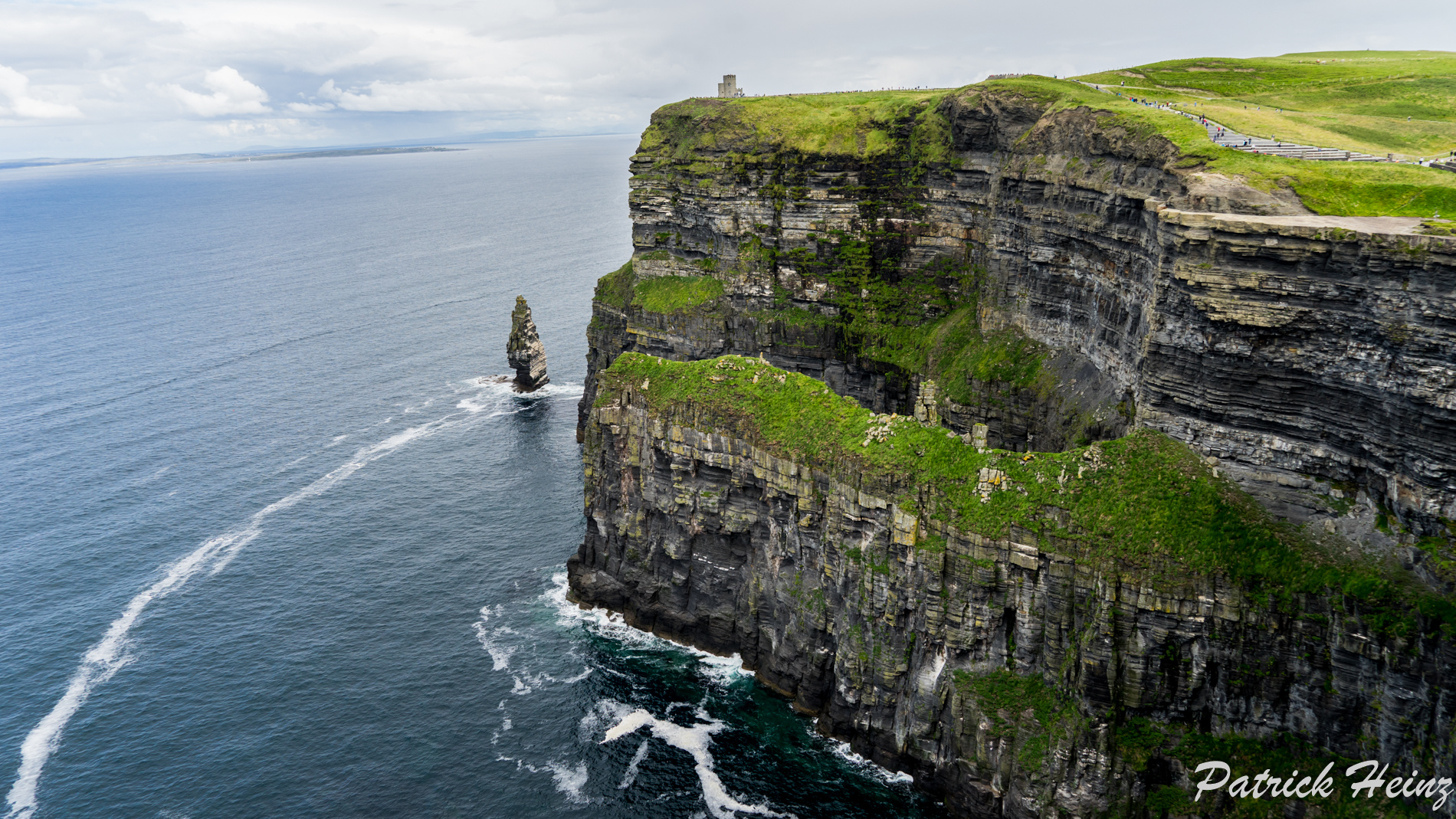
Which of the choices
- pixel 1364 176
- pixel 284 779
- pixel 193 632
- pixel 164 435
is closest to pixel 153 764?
pixel 284 779

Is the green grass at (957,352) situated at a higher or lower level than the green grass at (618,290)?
lower

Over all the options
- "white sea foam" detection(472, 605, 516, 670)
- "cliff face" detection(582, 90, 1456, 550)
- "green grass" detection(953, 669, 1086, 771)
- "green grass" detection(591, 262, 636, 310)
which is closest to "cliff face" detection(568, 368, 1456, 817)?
"green grass" detection(953, 669, 1086, 771)

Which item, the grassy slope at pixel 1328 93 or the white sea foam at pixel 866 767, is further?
the grassy slope at pixel 1328 93

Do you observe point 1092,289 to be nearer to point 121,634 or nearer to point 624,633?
point 624,633

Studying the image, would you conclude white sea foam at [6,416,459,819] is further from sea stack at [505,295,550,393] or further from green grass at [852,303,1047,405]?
green grass at [852,303,1047,405]

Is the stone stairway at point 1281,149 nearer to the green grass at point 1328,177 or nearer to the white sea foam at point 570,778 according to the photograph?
the green grass at point 1328,177

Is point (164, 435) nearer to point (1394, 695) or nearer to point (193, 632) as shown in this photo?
point (193, 632)

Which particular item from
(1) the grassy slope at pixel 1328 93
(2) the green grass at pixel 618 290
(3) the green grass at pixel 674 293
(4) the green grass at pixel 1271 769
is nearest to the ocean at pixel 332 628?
(4) the green grass at pixel 1271 769
